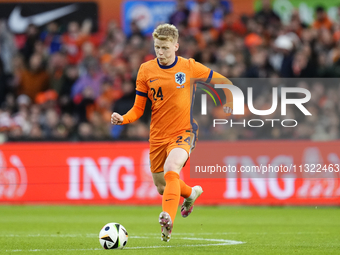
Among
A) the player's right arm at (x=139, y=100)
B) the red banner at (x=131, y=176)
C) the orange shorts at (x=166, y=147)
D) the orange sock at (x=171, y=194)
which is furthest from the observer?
the red banner at (x=131, y=176)

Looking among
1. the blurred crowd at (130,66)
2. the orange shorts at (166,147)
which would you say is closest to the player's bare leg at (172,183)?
the orange shorts at (166,147)

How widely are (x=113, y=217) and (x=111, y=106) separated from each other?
13.4 ft

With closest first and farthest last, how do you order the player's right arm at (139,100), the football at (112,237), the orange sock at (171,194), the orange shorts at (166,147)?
1. the football at (112,237)
2. the orange sock at (171,194)
3. the orange shorts at (166,147)
4. the player's right arm at (139,100)

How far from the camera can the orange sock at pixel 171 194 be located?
22.9 feet

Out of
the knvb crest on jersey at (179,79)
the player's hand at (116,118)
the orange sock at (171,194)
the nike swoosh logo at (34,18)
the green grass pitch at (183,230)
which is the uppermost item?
the nike swoosh logo at (34,18)

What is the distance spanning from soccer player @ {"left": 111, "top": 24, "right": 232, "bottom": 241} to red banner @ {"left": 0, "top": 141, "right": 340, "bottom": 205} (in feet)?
19.8

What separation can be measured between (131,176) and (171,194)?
7.00 meters

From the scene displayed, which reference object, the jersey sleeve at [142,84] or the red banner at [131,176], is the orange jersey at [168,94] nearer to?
the jersey sleeve at [142,84]

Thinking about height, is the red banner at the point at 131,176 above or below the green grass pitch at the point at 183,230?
above

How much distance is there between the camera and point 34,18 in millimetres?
19188

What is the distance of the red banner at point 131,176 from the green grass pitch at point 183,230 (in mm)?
279

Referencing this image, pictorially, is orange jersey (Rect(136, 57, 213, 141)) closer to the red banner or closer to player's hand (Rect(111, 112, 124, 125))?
player's hand (Rect(111, 112, 124, 125))

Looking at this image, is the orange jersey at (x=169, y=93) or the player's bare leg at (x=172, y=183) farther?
the orange jersey at (x=169, y=93)

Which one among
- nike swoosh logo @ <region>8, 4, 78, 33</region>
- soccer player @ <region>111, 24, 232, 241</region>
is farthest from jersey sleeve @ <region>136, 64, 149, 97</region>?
nike swoosh logo @ <region>8, 4, 78, 33</region>
